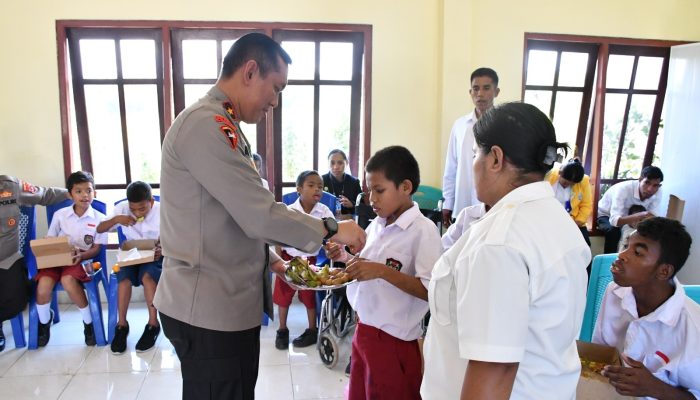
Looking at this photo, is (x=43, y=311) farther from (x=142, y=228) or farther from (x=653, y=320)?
(x=653, y=320)

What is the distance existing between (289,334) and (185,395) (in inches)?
79.9

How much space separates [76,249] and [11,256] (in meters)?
0.38

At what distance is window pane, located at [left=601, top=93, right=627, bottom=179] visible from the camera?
469cm

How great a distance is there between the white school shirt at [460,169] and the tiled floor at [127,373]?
53.4 inches

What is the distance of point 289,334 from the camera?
3318 mm

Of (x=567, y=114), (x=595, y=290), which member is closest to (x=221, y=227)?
(x=595, y=290)

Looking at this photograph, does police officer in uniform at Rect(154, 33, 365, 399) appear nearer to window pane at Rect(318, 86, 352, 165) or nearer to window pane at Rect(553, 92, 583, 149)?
window pane at Rect(318, 86, 352, 165)

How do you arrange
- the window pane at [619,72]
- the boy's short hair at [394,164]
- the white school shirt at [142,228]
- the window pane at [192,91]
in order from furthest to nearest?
the window pane at [619,72]
the window pane at [192,91]
the white school shirt at [142,228]
the boy's short hair at [394,164]

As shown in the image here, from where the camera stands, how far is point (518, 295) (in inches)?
28.0

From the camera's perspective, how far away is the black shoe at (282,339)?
310 cm

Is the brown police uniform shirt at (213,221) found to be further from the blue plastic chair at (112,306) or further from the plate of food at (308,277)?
the blue plastic chair at (112,306)

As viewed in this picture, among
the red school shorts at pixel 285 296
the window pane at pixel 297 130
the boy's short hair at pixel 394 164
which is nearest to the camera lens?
the boy's short hair at pixel 394 164

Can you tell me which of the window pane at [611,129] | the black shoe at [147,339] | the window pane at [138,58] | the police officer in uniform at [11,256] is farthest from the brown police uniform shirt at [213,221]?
the window pane at [611,129]

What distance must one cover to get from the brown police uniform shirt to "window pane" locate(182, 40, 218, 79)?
300 cm
